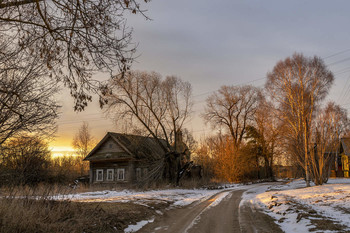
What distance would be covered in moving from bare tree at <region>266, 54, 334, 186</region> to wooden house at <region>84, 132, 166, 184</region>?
13.9m

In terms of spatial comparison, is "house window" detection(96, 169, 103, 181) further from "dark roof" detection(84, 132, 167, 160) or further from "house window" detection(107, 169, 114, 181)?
"dark roof" detection(84, 132, 167, 160)

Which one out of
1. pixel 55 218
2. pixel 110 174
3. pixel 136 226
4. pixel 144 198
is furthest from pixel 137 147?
pixel 55 218

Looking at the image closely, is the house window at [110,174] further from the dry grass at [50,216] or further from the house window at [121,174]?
the dry grass at [50,216]

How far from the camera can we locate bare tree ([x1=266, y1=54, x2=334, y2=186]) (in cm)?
2384

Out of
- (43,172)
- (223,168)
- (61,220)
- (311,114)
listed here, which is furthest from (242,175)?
(61,220)

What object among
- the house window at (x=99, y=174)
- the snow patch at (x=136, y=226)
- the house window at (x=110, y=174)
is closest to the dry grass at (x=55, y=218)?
the snow patch at (x=136, y=226)

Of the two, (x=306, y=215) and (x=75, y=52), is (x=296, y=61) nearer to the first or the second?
(x=306, y=215)

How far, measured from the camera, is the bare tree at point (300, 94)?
23844 mm

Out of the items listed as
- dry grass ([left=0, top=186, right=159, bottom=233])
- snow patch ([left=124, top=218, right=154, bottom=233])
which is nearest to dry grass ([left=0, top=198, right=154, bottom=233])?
dry grass ([left=0, top=186, right=159, bottom=233])

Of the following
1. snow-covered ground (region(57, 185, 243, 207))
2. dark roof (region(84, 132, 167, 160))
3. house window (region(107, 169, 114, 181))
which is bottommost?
snow-covered ground (region(57, 185, 243, 207))

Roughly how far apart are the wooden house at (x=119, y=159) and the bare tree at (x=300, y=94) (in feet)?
45.7

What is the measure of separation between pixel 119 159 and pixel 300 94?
21.3 meters

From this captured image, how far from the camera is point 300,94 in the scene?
2420 cm

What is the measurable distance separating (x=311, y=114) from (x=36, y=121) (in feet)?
69.5
